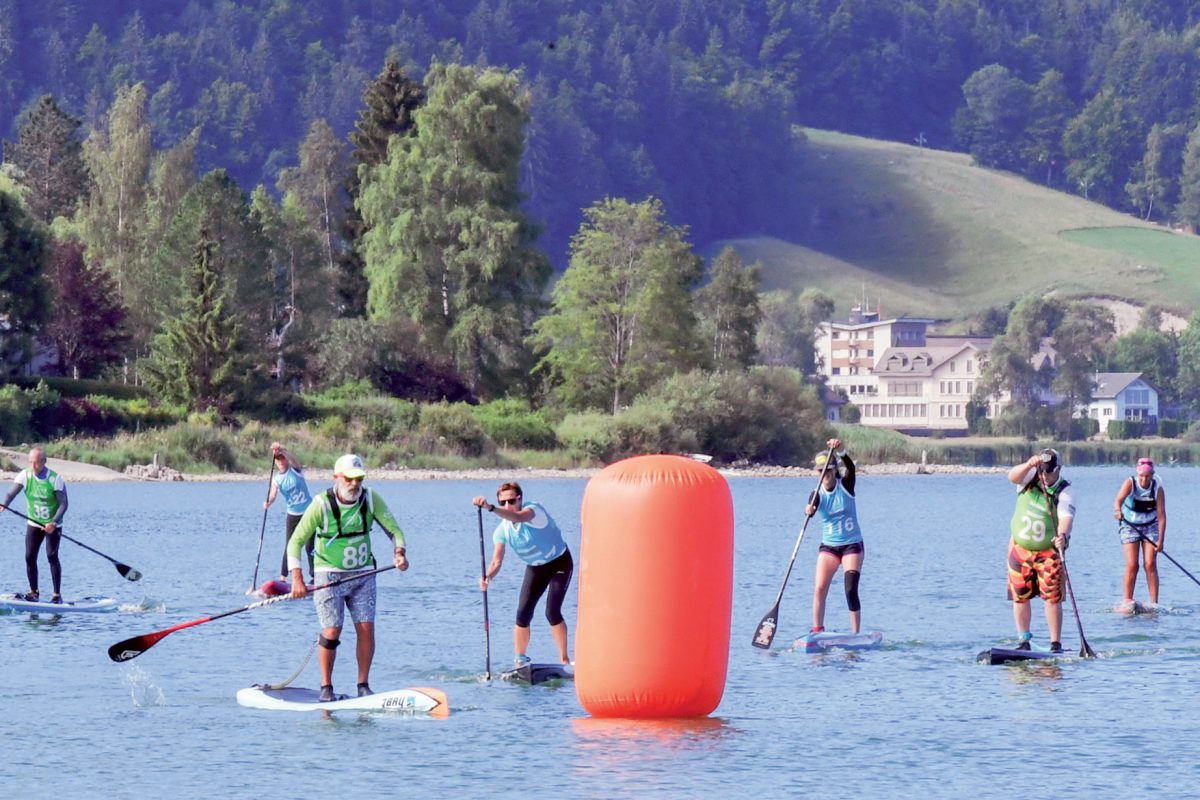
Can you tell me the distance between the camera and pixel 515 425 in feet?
269

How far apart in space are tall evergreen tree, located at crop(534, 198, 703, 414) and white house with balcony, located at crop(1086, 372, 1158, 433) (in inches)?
2956

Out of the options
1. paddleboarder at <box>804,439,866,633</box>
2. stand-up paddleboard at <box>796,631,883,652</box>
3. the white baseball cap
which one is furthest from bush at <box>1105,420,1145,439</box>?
the white baseball cap

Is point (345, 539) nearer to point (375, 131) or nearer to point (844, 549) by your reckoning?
point (844, 549)

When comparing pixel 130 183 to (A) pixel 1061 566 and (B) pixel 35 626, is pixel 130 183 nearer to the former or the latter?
(B) pixel 35 626

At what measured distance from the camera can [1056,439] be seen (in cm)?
14412

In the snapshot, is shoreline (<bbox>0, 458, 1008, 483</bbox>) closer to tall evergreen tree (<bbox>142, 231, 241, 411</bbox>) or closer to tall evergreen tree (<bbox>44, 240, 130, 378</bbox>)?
tall evergreen tree (<bbox>142, 231, 241, 411</bbox>)

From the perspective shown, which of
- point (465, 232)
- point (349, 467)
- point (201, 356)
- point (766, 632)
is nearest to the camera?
point (349, 467)

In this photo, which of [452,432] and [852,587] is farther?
[452,432]

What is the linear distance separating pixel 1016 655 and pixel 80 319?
215ft

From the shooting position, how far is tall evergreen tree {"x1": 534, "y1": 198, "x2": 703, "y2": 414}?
87.8m

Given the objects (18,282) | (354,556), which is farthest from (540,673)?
(18,282)

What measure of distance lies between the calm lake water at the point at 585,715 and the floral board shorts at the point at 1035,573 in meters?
0.80

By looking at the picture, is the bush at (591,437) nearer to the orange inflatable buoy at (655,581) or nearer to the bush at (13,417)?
the bush at (13,417)

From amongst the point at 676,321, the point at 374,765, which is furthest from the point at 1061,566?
the point at 676,321
